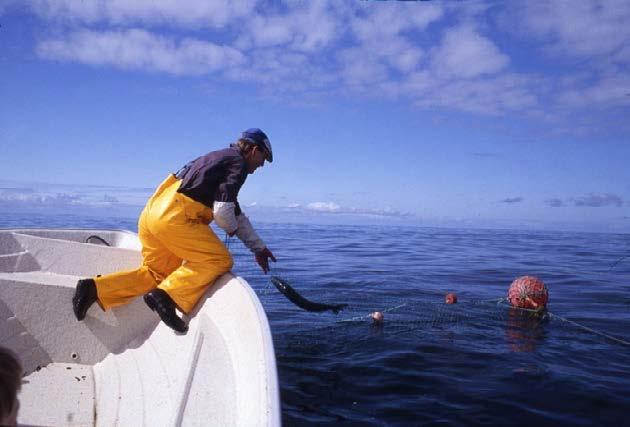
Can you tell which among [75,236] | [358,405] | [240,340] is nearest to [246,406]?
[240,340]

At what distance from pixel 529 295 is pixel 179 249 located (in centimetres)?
641

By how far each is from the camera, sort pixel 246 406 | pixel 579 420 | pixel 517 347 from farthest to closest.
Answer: pixel 517 347
pixel 579 420
pixel 246 406

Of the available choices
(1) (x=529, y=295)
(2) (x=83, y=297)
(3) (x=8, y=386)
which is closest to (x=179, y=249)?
(2) (x=83, y=297)

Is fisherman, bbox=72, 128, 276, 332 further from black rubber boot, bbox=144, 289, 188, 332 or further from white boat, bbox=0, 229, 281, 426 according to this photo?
white boat, bbox=0, 229, 281, 426

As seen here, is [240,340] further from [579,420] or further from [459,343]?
[459,343]

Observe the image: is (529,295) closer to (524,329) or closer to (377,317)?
(524,329)

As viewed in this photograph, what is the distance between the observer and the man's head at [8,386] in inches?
51.5

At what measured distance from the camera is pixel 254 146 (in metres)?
4.69

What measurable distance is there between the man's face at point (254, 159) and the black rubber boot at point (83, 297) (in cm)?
192

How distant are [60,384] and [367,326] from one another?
4267mm

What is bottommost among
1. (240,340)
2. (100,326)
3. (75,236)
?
(100,326)

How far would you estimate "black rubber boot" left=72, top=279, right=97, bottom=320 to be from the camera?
429 centimetres

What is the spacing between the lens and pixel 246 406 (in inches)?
102

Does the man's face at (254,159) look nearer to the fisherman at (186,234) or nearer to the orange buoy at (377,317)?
the fisherman at (186,234)
